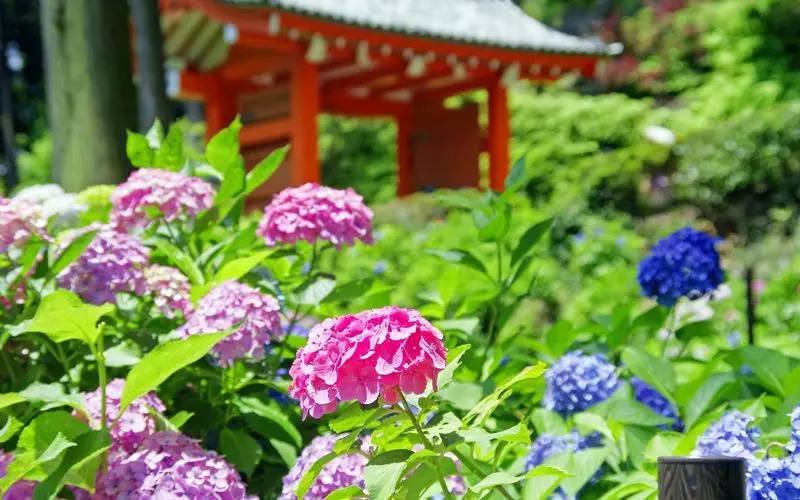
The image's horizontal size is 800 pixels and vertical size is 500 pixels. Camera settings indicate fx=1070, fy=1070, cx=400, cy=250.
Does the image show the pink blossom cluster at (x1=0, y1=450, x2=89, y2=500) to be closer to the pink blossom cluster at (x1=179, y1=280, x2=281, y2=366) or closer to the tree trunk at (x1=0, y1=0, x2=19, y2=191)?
the pink blossom cluster at (x1=179, y1=280, x2=281, y2=366)

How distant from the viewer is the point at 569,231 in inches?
370

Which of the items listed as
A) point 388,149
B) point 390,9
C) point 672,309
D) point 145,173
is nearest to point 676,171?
point 390,9

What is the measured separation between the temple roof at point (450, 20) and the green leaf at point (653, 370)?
20.7 feet

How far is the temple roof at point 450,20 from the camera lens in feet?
28.3

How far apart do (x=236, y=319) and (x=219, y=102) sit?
9.87 metres

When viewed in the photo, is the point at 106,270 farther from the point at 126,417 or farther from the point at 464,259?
the point at 464,259

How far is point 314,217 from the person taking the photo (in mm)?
2109

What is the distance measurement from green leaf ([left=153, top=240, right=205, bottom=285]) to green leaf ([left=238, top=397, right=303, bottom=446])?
0.26m

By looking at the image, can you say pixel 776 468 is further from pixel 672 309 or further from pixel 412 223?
pixel 412 223

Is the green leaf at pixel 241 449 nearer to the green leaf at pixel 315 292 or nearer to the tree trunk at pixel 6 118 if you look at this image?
the green leaf at pixel 315 292

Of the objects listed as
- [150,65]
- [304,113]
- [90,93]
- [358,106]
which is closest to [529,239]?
[90,93]

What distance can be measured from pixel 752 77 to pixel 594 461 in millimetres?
15351

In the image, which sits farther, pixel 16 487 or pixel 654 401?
pixel 654 401

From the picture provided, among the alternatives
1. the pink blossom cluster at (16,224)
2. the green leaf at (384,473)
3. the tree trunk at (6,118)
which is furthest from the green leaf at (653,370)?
the tree trunk at (6,118)
